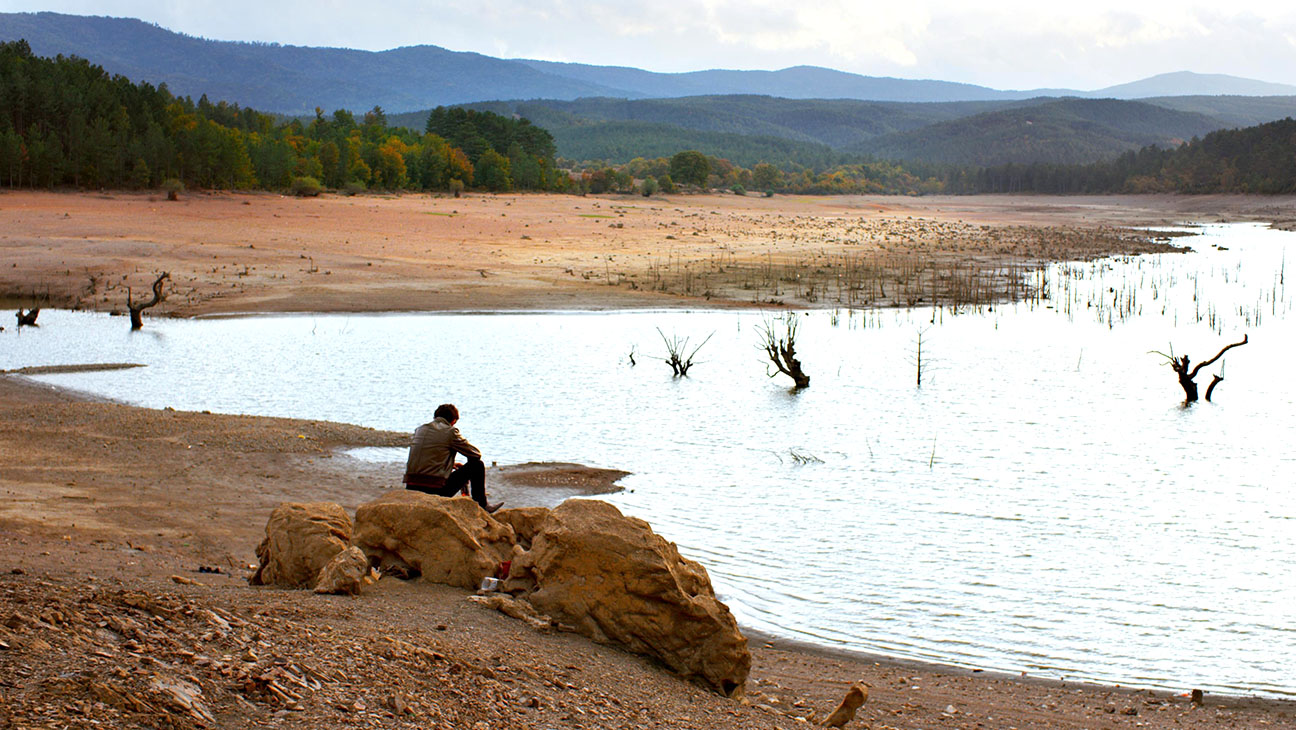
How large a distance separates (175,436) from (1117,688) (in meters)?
11.8

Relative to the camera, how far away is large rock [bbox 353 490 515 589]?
26.7ft

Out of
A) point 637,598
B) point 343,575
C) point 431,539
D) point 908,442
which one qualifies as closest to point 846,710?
point 637,598

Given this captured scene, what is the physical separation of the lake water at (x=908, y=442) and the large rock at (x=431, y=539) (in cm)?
254

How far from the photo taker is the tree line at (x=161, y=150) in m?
62.2

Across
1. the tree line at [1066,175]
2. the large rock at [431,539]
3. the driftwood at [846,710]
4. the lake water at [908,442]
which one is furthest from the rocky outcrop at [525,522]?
the tree line at [1066,175]

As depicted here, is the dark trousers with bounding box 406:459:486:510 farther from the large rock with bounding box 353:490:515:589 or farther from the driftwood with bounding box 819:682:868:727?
the driftwood with bounding box 819:682:868:727

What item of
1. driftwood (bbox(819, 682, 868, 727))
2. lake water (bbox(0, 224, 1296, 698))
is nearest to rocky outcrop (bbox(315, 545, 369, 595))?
driftwood (bbox(819, 682, 868, 727))

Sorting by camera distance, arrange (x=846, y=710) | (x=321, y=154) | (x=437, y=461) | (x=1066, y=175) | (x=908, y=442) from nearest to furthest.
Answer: (x=846, y=710), (x=437, y=461), (x=908, y=442), (x=321, y=154), (x=1066, y=175)

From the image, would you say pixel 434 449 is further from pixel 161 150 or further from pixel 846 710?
pixel 161 150

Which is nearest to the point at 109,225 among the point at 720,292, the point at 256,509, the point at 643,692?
the point at 720,292

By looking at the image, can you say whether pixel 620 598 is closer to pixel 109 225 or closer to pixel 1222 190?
pixel 109 225

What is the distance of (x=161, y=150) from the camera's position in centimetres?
6341

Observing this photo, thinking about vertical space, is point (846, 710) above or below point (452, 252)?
below

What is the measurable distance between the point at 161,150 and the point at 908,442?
186 ft
